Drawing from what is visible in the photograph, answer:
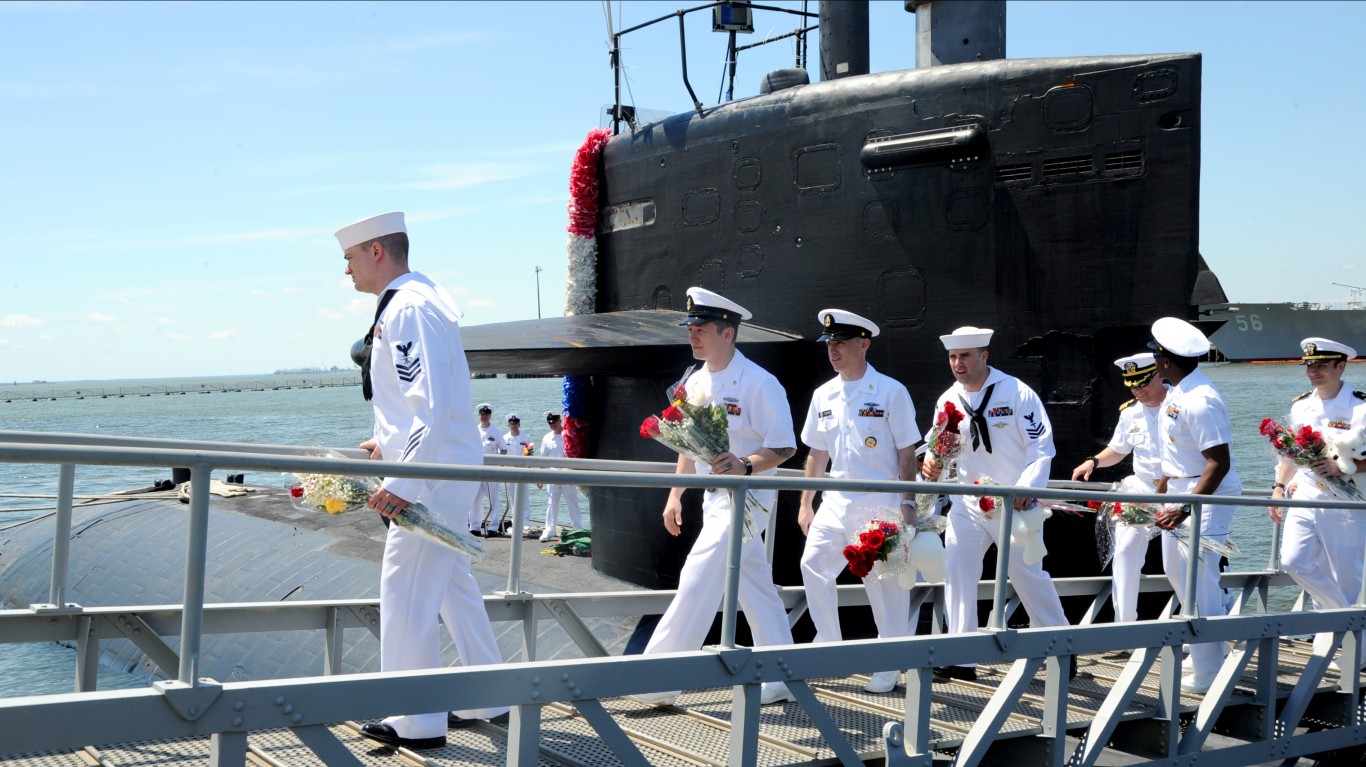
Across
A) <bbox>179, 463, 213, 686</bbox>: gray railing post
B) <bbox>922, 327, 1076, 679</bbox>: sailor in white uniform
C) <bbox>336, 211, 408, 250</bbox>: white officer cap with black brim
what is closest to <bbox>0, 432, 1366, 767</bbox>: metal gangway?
<bbox>179, 463, 213, 686</bbox>: gray railing post

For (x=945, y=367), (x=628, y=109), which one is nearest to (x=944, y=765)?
(x=945, y=367)

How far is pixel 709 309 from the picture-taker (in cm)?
618

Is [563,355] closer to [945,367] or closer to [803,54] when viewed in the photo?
[945,367]

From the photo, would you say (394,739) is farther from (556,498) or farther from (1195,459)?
(556,498)

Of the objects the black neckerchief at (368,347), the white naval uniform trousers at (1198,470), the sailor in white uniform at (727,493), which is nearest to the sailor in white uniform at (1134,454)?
the white naval uniform trousers at (1198,470)

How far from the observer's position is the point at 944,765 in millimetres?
5062

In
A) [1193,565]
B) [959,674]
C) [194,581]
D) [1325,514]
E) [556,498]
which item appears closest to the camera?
[194,581]

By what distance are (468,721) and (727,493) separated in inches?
59.6

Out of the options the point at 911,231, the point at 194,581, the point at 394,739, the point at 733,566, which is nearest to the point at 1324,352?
the point at 911,231

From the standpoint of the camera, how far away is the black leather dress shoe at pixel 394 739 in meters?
4.58

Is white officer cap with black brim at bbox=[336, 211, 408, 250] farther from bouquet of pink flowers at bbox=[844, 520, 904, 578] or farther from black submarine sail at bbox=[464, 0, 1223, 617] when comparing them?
black submarine sail at bbox=[464, 0, 1223, 617]

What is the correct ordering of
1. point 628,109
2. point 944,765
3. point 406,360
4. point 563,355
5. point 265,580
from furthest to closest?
point 265,580, point 628,109, point 563,355, point 944,765, point 406,360

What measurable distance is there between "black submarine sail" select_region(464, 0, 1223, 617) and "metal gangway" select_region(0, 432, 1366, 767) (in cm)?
205

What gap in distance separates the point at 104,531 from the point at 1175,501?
1385 centimetres
